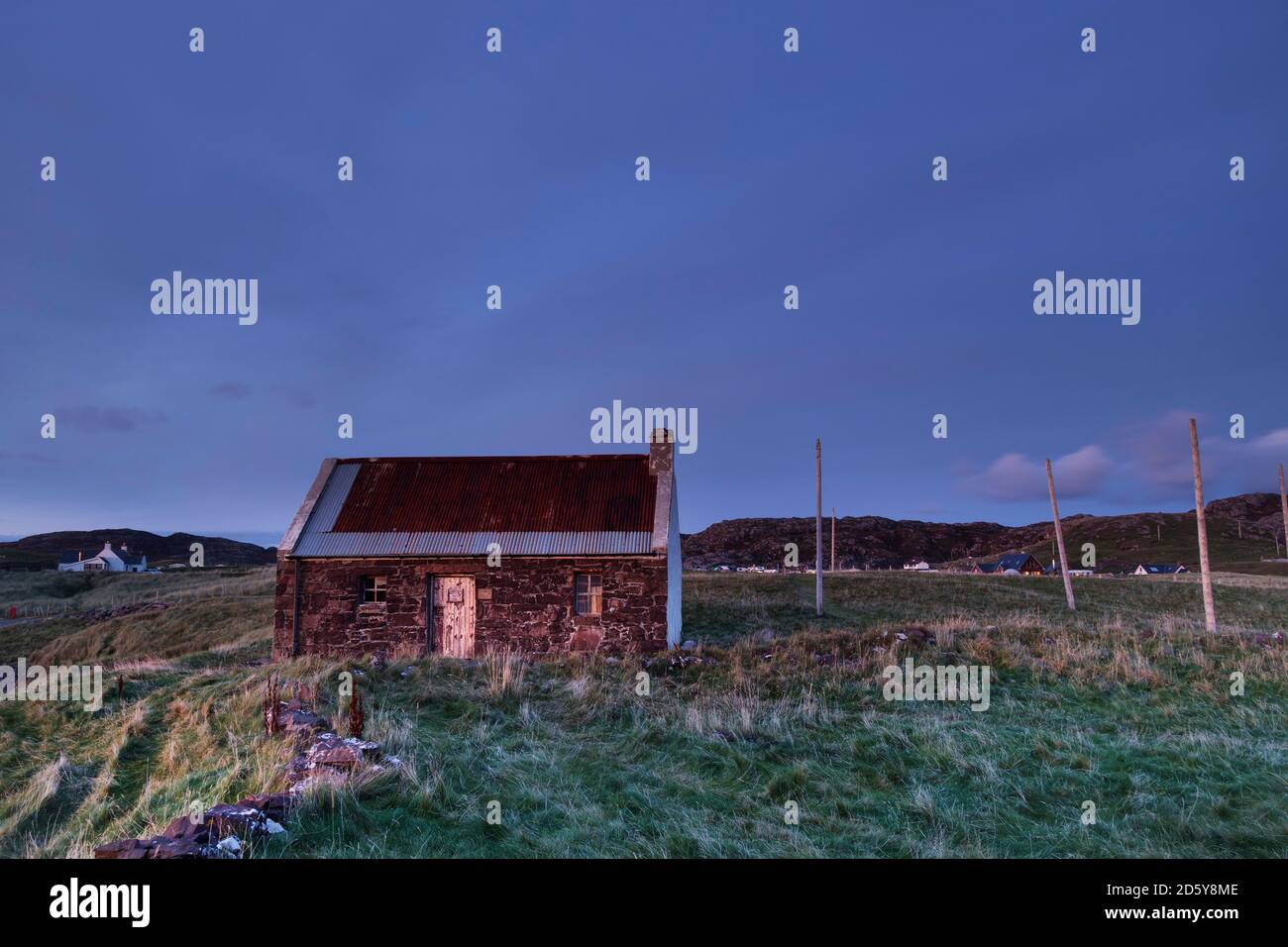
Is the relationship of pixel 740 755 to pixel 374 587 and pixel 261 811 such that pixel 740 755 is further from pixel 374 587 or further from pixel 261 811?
pixel 374 587

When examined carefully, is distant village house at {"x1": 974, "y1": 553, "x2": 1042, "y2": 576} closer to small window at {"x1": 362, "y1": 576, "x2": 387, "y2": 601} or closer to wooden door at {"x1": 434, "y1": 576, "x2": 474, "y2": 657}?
wooden door at {"x1": 434, "y1": 576, "x2": 474, "y2": 657}

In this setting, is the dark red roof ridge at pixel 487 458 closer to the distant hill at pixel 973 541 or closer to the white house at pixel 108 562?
the distant hill at pixel 973 541

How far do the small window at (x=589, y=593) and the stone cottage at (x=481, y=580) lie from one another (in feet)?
0.09

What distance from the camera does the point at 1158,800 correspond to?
6.99m

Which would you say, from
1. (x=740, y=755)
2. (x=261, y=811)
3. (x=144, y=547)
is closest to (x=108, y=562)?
(x=144, y=547)

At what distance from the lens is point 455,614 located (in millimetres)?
18672

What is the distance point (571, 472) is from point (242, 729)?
497 inches

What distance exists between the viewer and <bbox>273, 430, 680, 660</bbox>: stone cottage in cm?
1836

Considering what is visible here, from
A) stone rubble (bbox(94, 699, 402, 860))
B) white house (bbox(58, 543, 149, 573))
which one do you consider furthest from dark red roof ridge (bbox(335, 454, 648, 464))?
white house (bbox(58, 543, 149, 573))

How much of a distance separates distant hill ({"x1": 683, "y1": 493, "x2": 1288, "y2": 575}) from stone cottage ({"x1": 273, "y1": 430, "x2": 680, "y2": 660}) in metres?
76.1

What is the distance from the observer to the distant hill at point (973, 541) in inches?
4351
